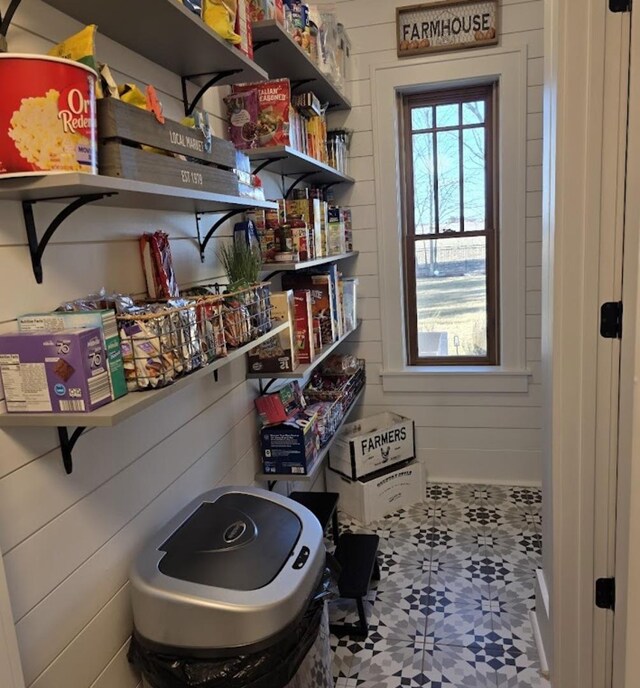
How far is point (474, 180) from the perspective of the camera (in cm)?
319

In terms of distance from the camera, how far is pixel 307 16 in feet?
7.80

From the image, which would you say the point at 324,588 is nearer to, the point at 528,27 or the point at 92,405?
the point at 92,405

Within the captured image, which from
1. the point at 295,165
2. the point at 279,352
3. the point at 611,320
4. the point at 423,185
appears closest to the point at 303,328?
the point at 279,352

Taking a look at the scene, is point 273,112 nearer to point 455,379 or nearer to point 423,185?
point 423,185

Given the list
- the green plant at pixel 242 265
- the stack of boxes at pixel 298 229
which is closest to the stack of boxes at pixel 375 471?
the stack of boxes at pixel 298 229

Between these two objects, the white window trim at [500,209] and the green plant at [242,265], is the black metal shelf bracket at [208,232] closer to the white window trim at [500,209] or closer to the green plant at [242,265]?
the green plant at [242,265]

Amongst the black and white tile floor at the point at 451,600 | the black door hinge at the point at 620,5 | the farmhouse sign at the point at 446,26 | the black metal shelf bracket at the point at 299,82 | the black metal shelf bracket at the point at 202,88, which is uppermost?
the farmhouse sign at the point at 446,26

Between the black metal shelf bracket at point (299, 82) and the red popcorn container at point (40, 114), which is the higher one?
the black metal shelf bracket at point (299, 82)

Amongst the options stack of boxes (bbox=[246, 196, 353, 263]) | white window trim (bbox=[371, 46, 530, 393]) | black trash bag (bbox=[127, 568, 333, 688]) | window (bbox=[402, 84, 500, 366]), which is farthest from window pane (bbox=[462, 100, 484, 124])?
black trash bag (bbox=[127, 568, 333, 688])

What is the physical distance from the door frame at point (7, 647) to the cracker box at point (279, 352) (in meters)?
1.25

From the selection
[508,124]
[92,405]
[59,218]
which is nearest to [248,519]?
[92,405]

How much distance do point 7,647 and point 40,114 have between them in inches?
34.4

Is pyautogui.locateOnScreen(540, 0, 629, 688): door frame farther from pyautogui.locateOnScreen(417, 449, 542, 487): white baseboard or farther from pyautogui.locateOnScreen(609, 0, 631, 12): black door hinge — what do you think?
pyautogui.locateOnScreen(417, 449, 542, 487): white baseboard

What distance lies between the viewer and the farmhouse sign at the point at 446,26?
9.57ft
